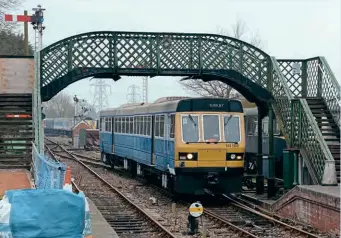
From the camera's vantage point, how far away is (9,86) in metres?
21.2

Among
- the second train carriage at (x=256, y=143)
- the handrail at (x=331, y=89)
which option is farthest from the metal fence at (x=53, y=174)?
the second train carriage at (x=256, y=143)

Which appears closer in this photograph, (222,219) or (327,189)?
(327,189)

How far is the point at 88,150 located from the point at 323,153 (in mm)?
33485

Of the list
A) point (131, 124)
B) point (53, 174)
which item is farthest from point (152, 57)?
point (53, 174)

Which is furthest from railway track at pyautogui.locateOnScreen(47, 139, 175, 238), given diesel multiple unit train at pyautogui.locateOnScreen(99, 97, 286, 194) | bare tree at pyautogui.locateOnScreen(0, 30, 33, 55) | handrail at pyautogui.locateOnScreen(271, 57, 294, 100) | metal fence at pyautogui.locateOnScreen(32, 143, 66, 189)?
bare tree at pyautogui.locateOnScreen(0, 30, 33, 55)

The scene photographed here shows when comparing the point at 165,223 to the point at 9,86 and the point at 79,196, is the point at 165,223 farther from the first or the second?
the point at 9,86

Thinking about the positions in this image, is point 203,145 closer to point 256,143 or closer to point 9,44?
point 256,143

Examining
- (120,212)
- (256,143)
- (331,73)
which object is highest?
(331,73)

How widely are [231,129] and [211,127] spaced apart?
56 cm

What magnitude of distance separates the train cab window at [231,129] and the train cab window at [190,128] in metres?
0.78

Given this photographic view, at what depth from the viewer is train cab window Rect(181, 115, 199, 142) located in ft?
53.2

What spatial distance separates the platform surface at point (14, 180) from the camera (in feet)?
49.0

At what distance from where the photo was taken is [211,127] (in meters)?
16.4

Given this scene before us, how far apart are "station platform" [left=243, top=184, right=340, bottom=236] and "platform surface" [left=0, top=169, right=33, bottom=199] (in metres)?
5.98
